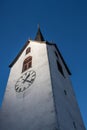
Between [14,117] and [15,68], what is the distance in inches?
253

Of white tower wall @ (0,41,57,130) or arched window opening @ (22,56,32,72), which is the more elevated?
arched window opening @ (22,56,32,72)

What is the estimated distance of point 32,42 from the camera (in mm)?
18422

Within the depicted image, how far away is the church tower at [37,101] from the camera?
8.23 m

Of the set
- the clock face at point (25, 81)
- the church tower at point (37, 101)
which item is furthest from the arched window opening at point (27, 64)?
the clock face at point (25, 81)

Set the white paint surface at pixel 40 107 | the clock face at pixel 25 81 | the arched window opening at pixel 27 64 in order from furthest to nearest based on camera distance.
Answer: the arched window opening at pixel 27 64 < the clock face at pixel 25 81 < the white paint surface at pixel 40 107

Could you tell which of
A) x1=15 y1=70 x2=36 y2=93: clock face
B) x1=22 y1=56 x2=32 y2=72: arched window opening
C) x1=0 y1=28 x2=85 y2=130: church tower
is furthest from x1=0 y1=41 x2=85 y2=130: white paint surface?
x1=22 y1=56 x2=32 y2=72: arched window opening

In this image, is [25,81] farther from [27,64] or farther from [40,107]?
[40,107]

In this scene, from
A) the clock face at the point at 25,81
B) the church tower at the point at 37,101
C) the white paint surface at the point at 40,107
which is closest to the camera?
the white paint surface at the point at 40,107

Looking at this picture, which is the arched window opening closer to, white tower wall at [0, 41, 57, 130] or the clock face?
white tower wall at [0, 41, 57, 130]

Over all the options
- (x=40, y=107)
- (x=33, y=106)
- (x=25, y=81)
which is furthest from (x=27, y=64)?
(x=40, y=107)

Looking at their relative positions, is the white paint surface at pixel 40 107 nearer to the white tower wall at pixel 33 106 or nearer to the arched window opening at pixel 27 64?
the white tower wall at pixel 33 106

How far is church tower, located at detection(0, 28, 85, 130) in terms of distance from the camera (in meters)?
8.23

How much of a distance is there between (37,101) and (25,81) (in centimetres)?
303

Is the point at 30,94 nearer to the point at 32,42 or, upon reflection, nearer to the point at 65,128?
the point at 65,128
